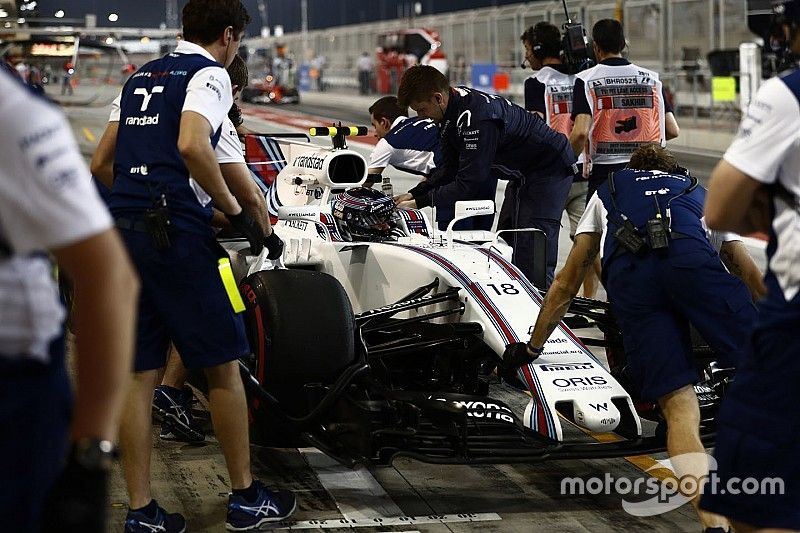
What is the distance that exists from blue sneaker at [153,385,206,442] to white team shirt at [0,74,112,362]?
146 inches

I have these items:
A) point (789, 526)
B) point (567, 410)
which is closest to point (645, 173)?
point (567, 410)

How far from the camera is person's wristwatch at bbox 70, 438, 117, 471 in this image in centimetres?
220

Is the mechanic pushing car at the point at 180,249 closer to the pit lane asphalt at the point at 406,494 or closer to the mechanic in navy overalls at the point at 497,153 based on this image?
the pit lane asphalt at the point at 406,494

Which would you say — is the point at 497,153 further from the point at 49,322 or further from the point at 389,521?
the point at 49,322

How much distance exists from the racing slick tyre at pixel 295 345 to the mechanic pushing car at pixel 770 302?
231 cm

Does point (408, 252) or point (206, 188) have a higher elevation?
point (206, 188)

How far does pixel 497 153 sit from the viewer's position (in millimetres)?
7238

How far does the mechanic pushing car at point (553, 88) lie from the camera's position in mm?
8945

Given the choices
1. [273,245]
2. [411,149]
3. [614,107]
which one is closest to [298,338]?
[273,245]

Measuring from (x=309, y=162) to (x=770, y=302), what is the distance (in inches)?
159

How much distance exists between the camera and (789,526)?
2.97 metres

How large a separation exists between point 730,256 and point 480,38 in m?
32.4

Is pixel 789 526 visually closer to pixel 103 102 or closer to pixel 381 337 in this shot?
pixel 381 337

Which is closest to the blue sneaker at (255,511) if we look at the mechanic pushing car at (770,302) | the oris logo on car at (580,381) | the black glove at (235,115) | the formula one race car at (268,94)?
the oris logo on car at (580,381)
